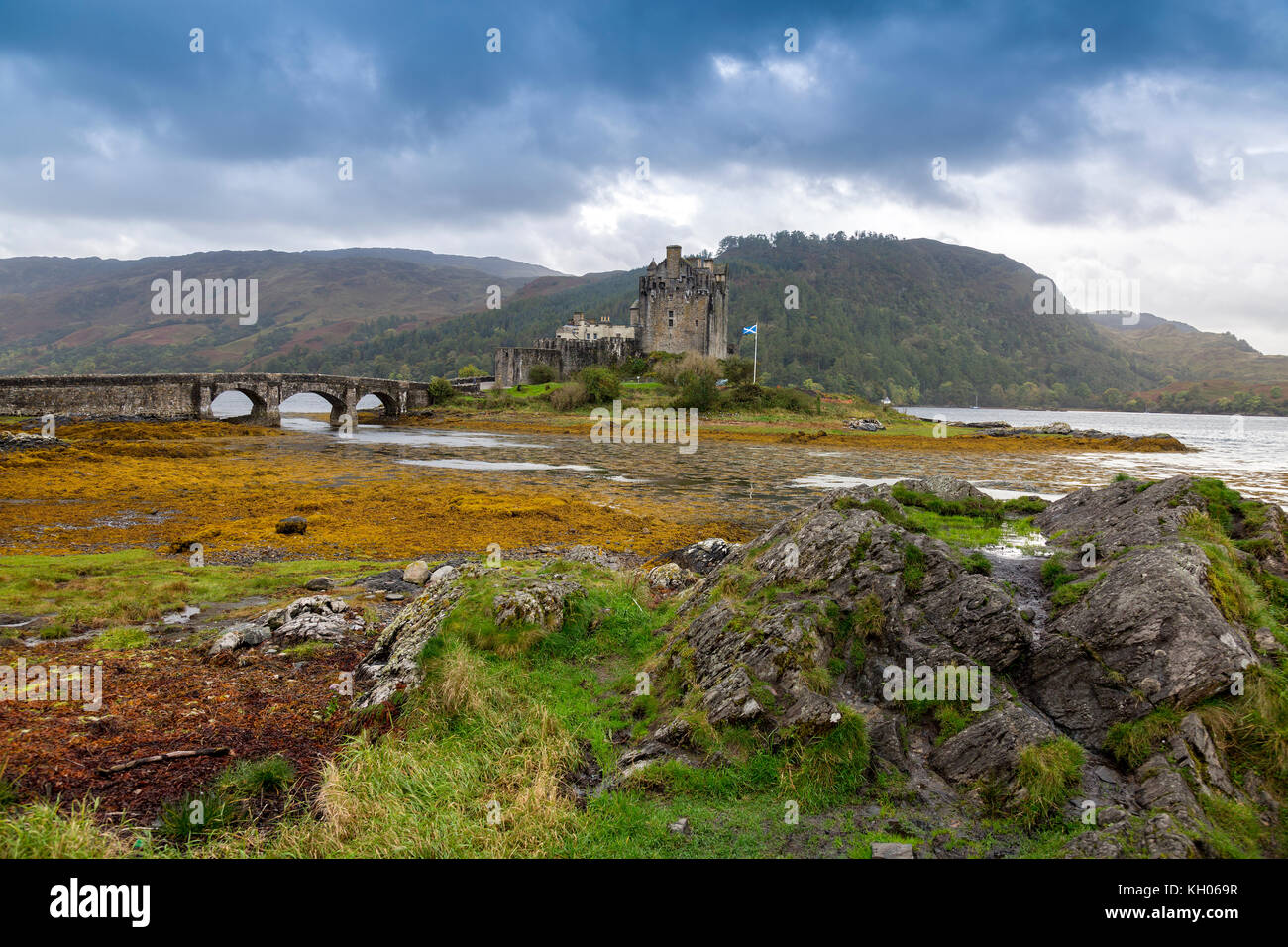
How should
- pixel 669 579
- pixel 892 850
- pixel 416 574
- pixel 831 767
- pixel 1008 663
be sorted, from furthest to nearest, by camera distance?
pixel 416 574 < pixel 669 579 < pixel 1008 663 < pixel 831 767 < pixel 892 850

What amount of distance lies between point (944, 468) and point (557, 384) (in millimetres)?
61833

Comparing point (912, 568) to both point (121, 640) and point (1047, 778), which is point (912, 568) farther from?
point (121, 640)

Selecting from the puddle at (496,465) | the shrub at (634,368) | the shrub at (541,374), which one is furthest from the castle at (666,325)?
the puddle at (496,465)

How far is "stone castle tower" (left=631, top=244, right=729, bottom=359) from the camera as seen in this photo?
9256 cm

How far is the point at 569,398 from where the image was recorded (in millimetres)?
83562

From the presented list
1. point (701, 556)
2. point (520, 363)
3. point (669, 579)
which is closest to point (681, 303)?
point (520, 363)

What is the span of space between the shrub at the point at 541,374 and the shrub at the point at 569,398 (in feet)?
46.6

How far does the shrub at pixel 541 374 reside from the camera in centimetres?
9812

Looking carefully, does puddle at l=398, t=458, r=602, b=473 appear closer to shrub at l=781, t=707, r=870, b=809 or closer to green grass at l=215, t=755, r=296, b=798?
green grass at l=215, t=755, r=296, b=798

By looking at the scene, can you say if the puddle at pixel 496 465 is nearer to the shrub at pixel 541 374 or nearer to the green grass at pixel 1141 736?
the green grass at pixel 1141 736

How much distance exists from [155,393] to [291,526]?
5521 centimetres

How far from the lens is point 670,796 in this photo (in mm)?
5820
